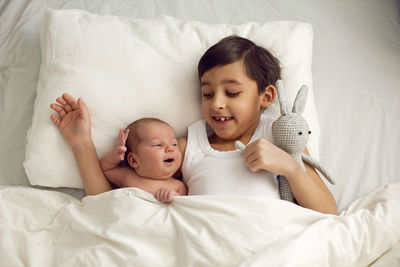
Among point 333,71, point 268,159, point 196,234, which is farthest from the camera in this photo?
point 333,71

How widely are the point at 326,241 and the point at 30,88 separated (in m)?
1.09

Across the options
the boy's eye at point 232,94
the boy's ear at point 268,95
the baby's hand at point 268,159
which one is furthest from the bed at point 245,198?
the boy's eye at point 232,94

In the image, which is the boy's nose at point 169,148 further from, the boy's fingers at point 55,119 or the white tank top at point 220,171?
the boy's fingers at point 55,119

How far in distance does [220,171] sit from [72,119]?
0.47 meters

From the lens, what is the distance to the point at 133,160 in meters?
1.23

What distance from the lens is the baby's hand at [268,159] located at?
1.09 metres

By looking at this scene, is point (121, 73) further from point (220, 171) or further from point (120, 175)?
point (220, 171)

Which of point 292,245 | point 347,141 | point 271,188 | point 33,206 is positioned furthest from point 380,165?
point 33,206

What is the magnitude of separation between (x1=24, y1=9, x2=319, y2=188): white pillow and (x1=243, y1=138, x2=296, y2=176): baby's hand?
27 centimetres

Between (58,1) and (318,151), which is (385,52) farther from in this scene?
(58,1)

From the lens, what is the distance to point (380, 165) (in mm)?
1402

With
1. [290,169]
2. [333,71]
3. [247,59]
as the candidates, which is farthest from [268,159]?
[333,71]

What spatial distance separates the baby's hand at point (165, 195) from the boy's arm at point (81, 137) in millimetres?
206

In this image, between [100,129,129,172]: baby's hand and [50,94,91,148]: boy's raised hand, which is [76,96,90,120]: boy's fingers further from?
[100,129,129,172]: baby's hand
